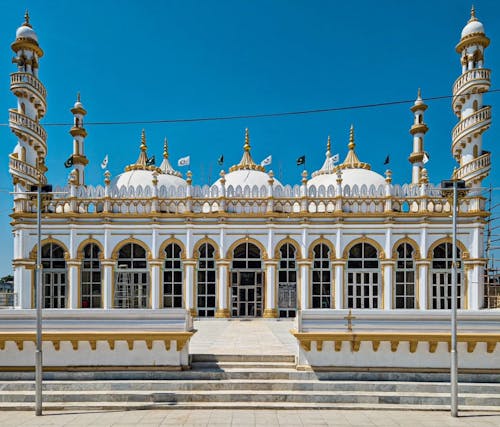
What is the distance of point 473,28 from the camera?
27422mm

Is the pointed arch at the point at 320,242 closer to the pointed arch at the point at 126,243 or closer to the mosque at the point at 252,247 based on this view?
the mosque at the point at 252,247

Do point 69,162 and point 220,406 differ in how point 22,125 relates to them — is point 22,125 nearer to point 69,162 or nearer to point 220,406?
point 69,162

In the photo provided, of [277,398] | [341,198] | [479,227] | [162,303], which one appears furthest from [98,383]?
[479,227]

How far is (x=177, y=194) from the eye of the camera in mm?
26172

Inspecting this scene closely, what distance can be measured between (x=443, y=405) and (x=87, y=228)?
20.4 metres

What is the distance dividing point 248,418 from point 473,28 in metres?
27.0

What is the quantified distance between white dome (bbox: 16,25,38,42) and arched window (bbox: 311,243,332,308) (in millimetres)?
21985

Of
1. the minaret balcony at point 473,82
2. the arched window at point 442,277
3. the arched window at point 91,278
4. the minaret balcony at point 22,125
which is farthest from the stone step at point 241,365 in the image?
the minaret balcony at point 473,82

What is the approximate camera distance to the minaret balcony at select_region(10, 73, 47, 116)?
89.4 ft

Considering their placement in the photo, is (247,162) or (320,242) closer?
(320,242)

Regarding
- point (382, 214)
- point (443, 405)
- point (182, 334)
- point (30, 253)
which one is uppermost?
point (382, 214)

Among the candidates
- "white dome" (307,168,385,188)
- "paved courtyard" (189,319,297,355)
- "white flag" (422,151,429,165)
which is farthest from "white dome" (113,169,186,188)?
"white flag" (422,151,429,165)

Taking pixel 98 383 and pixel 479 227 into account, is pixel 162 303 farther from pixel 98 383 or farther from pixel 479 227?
pixel 479 227

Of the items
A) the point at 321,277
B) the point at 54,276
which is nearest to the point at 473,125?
the point at 321,277
